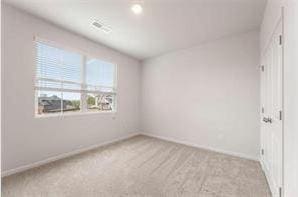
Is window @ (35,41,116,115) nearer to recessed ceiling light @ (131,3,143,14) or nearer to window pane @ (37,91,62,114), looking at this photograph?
window pane @ (37,91,62,114)

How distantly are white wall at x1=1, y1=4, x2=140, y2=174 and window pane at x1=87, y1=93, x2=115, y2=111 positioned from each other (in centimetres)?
30

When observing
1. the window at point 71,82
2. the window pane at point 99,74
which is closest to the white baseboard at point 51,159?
the window at point 71,82

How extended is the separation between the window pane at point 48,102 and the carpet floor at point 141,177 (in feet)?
3.22

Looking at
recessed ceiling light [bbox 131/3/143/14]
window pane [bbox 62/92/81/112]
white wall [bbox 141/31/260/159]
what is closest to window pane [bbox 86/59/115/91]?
window pane [bbox 62/92/81/112]

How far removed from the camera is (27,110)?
2654mm

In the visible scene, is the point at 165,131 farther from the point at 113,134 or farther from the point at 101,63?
the point at 101,63

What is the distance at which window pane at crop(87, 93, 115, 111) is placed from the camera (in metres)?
3.88

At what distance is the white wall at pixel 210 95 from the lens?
3.50m

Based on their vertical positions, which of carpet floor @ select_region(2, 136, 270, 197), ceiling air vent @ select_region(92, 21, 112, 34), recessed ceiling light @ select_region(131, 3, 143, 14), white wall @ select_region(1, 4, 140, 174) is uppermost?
recessed ceiling light @ select_region(131, 3, 143, 14)

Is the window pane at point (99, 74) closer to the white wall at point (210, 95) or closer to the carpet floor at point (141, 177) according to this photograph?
the white wall at point (210, 95)

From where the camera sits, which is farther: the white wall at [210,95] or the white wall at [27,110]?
the white wall at [210,95]

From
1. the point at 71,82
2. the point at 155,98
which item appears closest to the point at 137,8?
the point at 71,82

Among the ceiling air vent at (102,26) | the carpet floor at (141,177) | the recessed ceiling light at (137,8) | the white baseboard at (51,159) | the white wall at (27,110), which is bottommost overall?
the carpet floor at (141,177)
